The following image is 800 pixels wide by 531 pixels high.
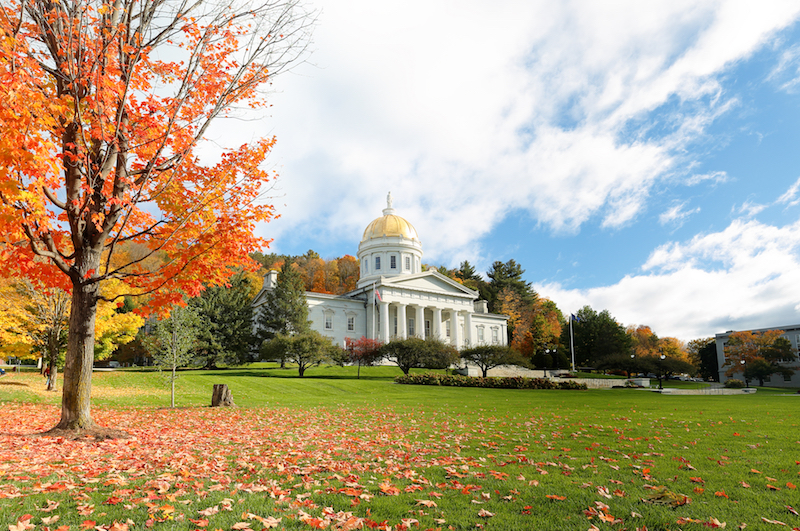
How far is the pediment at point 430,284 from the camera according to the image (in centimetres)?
6188

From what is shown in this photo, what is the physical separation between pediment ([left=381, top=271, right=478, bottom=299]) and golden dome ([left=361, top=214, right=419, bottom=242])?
699cm

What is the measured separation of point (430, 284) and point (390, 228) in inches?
389

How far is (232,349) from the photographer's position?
158ft

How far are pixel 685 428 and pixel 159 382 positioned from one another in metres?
27.6

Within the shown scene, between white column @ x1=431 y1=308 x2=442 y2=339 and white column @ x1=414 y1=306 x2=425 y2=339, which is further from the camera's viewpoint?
white column @ x1=431 y1=308 x2=442 y2=339

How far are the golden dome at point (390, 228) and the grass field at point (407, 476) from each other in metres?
55.3

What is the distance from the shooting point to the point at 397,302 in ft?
202

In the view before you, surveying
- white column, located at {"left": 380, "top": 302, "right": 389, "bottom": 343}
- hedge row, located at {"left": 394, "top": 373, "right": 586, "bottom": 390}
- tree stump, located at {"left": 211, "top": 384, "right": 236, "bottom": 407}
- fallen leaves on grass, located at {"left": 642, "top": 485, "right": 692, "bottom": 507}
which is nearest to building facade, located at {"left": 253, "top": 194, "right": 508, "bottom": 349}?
white column, located at {"left": 380, "top": 302, "right": 389, "bottom": 343}

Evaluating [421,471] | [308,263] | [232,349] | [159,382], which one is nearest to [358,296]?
[232,349]

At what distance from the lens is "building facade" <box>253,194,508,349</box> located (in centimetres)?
6022

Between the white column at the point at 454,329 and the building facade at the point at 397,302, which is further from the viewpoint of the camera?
the white column at the point at 454,329

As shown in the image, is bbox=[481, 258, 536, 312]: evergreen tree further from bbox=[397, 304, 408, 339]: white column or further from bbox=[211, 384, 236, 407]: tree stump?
bbox=[211, 384, 236, 407]: tree stump

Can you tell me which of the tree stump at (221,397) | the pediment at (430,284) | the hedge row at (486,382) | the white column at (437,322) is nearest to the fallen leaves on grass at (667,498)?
the tree stump at (221,397)

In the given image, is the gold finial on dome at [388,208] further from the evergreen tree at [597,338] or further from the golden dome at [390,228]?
the evergreen tree at [597,338]
